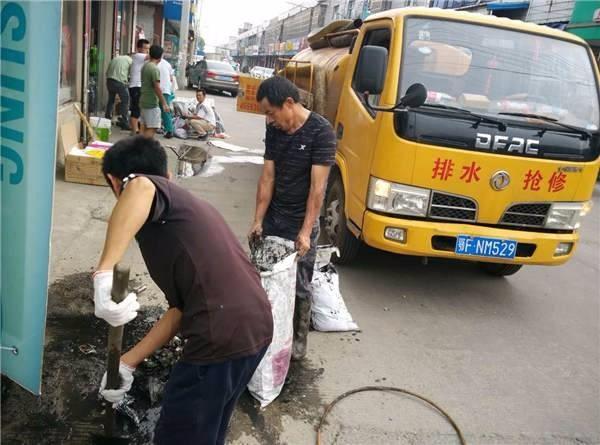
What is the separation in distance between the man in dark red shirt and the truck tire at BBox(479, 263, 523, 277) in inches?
151

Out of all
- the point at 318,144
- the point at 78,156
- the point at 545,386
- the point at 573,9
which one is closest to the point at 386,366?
the point at 545,386

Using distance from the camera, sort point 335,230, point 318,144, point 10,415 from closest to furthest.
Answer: point 10,415 < point 318,144 < point 335,230

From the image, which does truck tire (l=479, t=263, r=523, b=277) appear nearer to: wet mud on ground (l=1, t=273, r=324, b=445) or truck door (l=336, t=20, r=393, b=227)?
truck door (l=336, t=20, r=393, b=227)

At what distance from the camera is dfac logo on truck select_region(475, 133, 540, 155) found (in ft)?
13.0

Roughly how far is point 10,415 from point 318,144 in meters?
2.09

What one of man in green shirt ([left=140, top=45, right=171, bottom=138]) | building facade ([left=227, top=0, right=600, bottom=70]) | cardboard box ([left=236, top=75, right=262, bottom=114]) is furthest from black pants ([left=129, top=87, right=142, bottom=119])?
building facade ([left=227, top=0, right=600, bottom=70])

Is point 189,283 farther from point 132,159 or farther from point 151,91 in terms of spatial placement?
point 151,91

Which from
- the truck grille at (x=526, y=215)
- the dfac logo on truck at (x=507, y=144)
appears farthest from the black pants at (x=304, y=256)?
the truck grille at (x=526, y=215)

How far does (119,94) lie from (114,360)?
8.72m

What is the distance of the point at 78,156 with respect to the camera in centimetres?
637

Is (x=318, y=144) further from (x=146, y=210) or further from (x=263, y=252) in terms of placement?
(x=146, y=210)

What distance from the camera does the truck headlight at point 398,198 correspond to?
4.01 metres

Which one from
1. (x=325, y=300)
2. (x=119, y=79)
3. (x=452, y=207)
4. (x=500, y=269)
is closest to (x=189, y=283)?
(x=325, y=300)

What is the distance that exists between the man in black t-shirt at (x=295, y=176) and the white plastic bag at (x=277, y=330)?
0.21 meters
